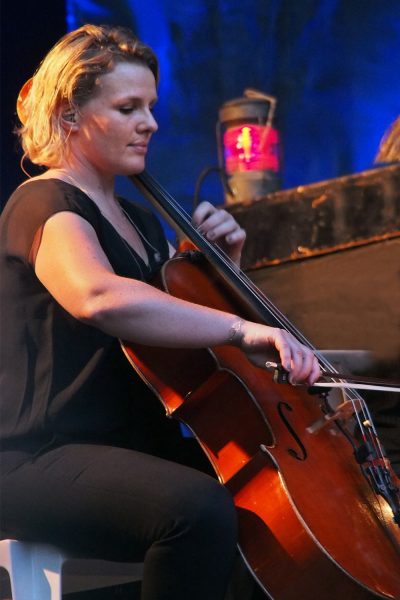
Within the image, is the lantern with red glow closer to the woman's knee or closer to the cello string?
the cello string

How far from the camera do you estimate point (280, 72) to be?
8.46 ft

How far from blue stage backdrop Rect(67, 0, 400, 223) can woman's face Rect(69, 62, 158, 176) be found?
1.18 m

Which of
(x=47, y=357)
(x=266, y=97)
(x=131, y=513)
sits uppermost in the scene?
(x=266, y=97)

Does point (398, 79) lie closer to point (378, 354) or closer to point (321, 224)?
point (321, 224)

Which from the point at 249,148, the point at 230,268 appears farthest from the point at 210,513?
the point at 249,148

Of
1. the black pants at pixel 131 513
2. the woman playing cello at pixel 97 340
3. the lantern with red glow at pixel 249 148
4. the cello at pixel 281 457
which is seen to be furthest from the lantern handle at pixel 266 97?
the black pants at pixel 131 513

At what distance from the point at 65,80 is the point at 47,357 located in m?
0.40

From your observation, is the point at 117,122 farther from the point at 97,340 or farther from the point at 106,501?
the point at 106,501

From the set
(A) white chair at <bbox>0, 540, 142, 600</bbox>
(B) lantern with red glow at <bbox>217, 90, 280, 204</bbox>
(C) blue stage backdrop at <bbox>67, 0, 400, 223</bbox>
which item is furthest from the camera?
(C) blue stage backdrop at <bbox>67, 0, 400, 223</bbox>

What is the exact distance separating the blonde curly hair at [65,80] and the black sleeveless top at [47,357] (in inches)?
4.0

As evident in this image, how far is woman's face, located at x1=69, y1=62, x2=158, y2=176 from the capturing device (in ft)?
4.50

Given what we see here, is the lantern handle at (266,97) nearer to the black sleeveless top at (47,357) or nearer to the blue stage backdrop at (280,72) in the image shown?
the blue stage backdrop at (280,72)

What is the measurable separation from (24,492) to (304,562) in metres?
0.37

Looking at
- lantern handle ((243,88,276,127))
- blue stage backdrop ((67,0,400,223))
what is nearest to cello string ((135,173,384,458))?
lantern handle ((243,88,276,127))
